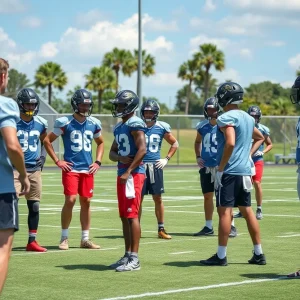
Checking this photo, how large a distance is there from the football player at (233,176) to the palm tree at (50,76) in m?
66.4

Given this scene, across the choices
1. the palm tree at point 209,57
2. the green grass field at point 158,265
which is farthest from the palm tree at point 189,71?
the green grass field at point 158,265

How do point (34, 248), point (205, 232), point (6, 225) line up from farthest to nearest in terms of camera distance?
point (205, 232) → point (34, 248) → point (6, 225)

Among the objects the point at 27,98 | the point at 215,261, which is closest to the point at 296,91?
the point at 215,261

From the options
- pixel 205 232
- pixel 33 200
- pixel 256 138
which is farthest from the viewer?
pixel 205 232

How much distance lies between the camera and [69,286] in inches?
362

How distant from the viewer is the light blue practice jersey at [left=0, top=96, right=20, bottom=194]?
708 centimetres

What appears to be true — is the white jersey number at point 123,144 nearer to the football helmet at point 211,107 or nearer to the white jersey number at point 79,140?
the white jersey number at point 79,140

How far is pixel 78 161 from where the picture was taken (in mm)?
12539

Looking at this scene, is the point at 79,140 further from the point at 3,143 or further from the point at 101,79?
the point at 101,79

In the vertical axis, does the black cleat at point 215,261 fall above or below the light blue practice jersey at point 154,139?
below

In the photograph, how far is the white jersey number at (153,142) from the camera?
1433 cm

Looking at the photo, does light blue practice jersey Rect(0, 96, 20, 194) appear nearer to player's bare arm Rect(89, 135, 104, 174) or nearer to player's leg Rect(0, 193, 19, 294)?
player's leg Rect(0, 193, 19, 294)

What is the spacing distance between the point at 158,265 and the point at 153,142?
161 inches

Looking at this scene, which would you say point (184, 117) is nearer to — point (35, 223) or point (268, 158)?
point (268, 158)
